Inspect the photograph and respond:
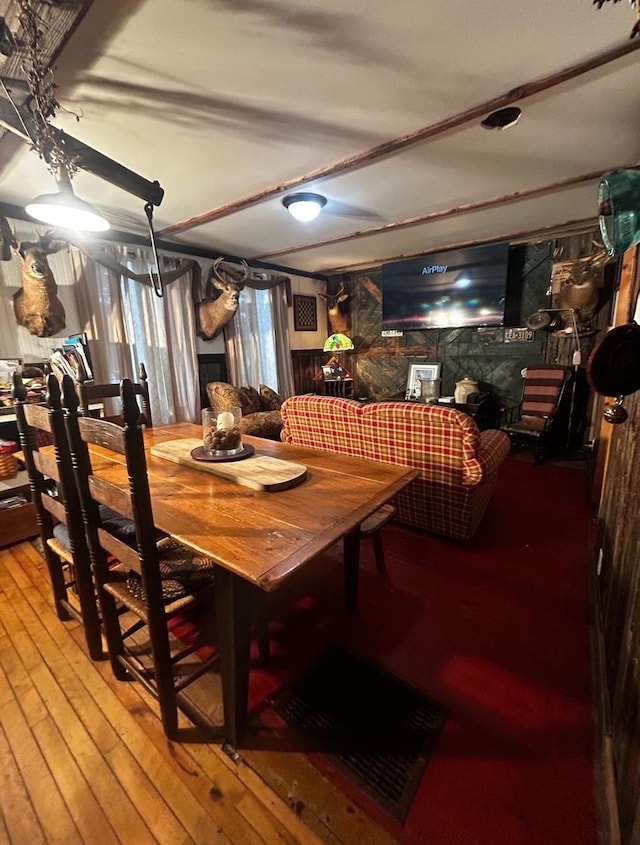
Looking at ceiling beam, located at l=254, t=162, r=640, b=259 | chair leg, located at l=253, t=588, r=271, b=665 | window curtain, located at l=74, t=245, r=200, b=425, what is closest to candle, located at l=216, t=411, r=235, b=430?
chair leg, located at l=253, t=588, r=271, b=665

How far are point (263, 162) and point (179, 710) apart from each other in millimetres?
3024

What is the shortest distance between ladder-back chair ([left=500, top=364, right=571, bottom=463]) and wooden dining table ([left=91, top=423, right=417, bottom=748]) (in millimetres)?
3023

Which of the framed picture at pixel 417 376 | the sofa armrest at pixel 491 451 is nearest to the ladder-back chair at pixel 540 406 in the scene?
the framed picture at pixel 417 376

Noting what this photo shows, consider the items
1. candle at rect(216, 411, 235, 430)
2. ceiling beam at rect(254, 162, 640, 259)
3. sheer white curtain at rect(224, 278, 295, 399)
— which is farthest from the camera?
sheer white curtain at rect(224, 278, 295, 399)

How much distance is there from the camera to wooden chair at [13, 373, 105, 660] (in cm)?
127

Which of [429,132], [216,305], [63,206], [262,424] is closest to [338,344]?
[216,305]

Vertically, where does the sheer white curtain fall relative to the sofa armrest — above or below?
above

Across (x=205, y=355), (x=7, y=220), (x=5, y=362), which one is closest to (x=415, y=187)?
(x=205, y=355)

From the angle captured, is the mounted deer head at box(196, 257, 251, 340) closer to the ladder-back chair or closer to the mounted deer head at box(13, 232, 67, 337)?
the mounted deer head at box(13, 232, 67, 337)

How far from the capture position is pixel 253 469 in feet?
5.08

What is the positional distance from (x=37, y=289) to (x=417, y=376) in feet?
14.9

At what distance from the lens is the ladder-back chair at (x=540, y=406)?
12.7ft

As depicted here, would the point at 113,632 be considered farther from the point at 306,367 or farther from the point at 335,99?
the point at 306,367

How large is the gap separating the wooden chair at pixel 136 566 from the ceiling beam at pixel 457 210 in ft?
10.2
